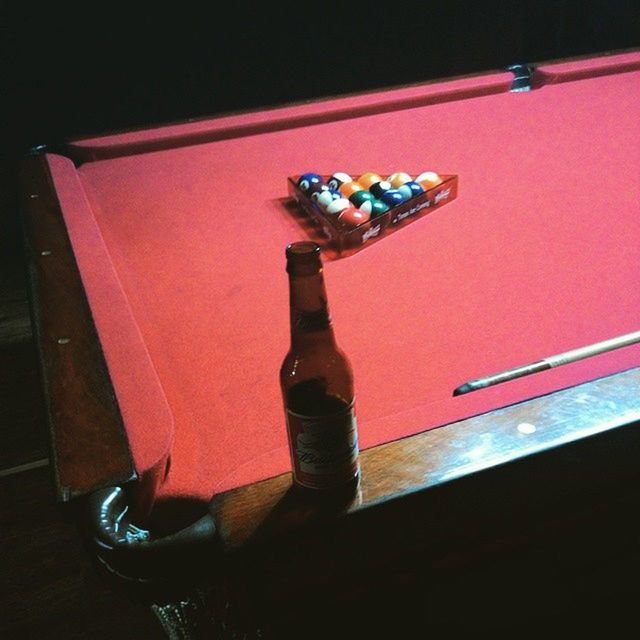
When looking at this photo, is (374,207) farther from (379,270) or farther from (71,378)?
(71,378)

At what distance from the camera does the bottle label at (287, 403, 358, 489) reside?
0.74 meters

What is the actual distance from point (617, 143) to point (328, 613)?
1.50 meters

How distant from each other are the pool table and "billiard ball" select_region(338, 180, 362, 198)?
0.38ft

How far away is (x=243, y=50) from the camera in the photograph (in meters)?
2.97

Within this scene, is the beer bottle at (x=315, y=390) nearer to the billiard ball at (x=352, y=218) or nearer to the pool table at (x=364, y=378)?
the pool table at (x=364, y=378)

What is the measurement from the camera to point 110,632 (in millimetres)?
1592

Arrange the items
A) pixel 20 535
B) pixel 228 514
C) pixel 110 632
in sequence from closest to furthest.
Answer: pixel 228 514
pixel 110 632
pixel 20 535

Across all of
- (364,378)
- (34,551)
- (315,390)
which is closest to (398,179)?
(364,378)

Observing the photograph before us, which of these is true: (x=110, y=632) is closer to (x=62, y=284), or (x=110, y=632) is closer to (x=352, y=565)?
(x=62, y=284)

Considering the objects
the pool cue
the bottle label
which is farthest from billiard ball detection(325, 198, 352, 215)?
the bottle label

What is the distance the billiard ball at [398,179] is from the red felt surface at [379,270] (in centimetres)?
13

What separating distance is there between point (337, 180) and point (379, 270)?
18.0 inches

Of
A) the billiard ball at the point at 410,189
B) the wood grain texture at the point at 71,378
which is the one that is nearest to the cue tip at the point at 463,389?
the wood grain texture at the point at 71,378

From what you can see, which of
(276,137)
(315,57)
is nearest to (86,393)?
(276,137)
